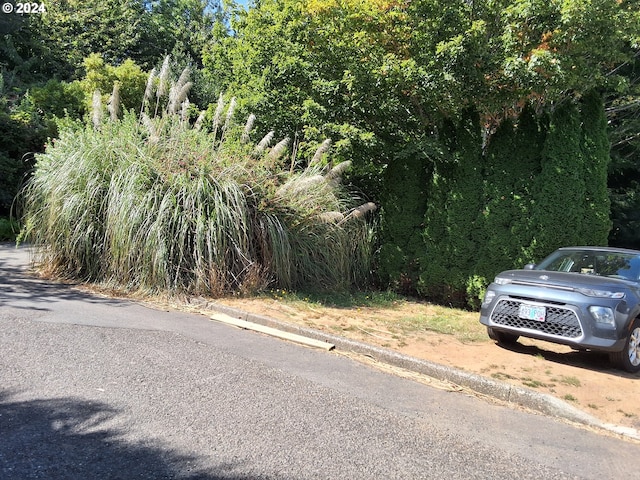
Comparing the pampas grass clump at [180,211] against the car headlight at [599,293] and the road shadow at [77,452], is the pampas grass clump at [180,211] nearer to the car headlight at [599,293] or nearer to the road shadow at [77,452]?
the road shadow at [77,452]

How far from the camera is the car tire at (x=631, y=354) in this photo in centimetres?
532

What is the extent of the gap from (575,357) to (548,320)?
101cm

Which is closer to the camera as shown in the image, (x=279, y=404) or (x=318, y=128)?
(x=279, y=404)

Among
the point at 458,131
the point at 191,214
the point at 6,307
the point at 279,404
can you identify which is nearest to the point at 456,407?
the point at 279,404

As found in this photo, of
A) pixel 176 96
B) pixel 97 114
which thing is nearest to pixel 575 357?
pixel 176 96

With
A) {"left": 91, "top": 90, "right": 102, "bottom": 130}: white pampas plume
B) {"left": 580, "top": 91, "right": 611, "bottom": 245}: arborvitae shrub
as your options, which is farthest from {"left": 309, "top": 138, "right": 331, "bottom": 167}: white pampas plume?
{"left": 580, "top": 91, "right": 611, "bottom": 245}: arborvitae shrub

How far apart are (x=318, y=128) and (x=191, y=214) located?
386 centimetres

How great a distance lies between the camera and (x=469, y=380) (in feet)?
15.9

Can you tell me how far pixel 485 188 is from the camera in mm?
9102

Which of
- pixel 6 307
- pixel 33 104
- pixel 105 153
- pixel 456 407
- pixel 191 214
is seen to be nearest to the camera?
pixel 456 407

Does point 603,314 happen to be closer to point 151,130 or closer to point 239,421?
point 239,421

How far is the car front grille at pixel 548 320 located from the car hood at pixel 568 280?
0.31 m

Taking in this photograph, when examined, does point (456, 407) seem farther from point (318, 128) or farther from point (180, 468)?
point (318, 128)

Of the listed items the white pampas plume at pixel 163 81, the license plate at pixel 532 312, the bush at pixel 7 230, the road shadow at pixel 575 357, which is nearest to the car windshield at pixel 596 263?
the road shadow at pixel 575 357
